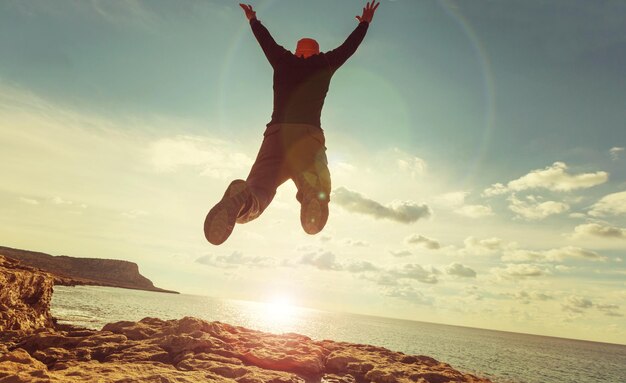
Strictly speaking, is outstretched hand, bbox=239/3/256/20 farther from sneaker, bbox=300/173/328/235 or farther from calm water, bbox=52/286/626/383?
calm water, bbox=52/286/626/383

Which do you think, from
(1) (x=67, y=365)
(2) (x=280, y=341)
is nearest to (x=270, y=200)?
(1) (x=67, y=365)

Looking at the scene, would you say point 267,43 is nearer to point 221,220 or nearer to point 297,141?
point 297,141

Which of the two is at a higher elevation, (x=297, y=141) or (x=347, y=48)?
(x=347, y=48)

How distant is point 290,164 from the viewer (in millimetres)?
4672

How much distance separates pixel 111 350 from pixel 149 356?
154 cm

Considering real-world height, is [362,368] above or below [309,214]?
below

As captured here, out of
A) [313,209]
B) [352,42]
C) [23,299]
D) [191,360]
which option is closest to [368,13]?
[352,42]

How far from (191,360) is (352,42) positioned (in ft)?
28.8

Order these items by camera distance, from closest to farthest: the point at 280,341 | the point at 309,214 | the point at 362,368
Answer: the point at 309,214 < the point at 362,368 < the point at 280,341

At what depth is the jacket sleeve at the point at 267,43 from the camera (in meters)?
5.01

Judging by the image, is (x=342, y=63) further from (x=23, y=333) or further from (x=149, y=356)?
(x=23, y=333)

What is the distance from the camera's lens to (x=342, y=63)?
514cm

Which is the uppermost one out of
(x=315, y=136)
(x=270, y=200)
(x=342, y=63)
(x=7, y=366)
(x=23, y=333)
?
(x=342, y=63)

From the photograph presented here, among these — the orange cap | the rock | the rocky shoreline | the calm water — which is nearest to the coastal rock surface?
the rocky shoreline
